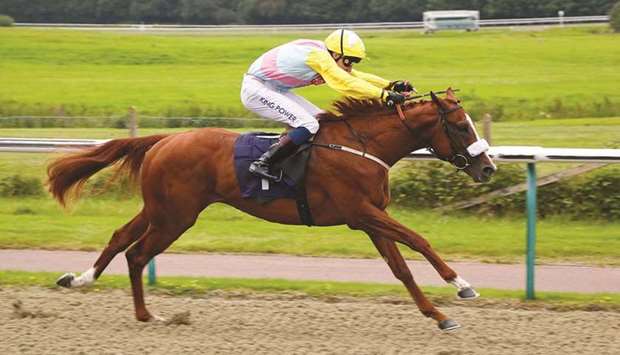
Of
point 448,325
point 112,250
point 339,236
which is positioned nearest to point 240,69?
point 339,236

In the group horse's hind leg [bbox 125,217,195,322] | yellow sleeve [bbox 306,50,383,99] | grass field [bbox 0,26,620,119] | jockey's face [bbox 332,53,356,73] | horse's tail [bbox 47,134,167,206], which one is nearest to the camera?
yellow sleeve [bbox 306,50,383,99]

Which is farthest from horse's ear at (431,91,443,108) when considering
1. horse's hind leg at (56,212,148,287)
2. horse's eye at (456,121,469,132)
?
horse's hind leg at (56,212,148,287)

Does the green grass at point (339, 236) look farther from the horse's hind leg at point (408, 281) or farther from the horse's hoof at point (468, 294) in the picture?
the horse's hoof at point (468, 294)

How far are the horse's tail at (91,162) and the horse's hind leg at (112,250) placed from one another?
1.46 ft

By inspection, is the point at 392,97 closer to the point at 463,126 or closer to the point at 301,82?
the point at 463,126

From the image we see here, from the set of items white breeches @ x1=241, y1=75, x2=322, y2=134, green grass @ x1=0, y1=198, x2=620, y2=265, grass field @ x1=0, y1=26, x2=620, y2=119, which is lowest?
grass field @ x1=0, y1=26, x2=620, y2=119

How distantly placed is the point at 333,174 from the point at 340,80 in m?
0.62

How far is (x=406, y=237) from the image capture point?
6.57m

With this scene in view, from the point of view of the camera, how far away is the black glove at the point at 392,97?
21.9 feet

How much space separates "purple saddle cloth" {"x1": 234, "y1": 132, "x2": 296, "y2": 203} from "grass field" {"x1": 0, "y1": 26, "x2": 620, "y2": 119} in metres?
12.7

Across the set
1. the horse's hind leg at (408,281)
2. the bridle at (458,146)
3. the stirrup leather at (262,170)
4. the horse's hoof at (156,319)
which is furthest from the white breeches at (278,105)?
the horse's hoof at (156,319)

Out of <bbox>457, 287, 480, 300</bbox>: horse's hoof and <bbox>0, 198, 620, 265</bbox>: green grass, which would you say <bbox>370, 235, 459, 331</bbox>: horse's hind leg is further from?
<bbox>0, 198, 620, 265</bbox>: green grass

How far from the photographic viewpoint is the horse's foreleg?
21.2 feet

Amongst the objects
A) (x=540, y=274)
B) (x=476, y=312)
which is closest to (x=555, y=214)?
(x=540, y=274)
